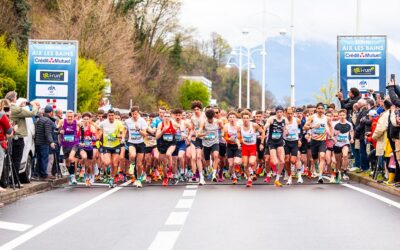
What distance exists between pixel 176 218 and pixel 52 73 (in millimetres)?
16898

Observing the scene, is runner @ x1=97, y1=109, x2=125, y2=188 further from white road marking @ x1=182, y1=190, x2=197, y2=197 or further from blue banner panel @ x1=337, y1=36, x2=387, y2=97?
blue banner panel @ x1=337, y1=36, x2=387, y2=97

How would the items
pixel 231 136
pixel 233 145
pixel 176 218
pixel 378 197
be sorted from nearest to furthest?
pixel 176 218 < pixel 378 197 < pixel 231 136 < pixel 233 145

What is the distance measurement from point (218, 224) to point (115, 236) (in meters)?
1.78

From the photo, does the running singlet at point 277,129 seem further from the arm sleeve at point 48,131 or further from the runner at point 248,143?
the arm sleeve at point 48,131

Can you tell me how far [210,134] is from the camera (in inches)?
833

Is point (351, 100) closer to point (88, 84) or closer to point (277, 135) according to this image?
point (277, 135)

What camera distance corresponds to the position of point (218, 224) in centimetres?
1177

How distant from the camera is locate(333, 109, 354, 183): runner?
2120 centimetres

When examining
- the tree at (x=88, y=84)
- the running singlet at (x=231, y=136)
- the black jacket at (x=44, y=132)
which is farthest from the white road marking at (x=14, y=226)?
the tree at (x=88, y=84)

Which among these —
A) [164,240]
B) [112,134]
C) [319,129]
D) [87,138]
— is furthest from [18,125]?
[164,240]

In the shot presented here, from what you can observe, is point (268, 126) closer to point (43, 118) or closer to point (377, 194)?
point (377, 194)

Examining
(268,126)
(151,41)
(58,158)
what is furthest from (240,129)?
(151,41)

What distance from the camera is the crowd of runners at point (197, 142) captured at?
2041 cm

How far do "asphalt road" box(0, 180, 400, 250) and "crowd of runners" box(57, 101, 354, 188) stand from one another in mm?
2088
